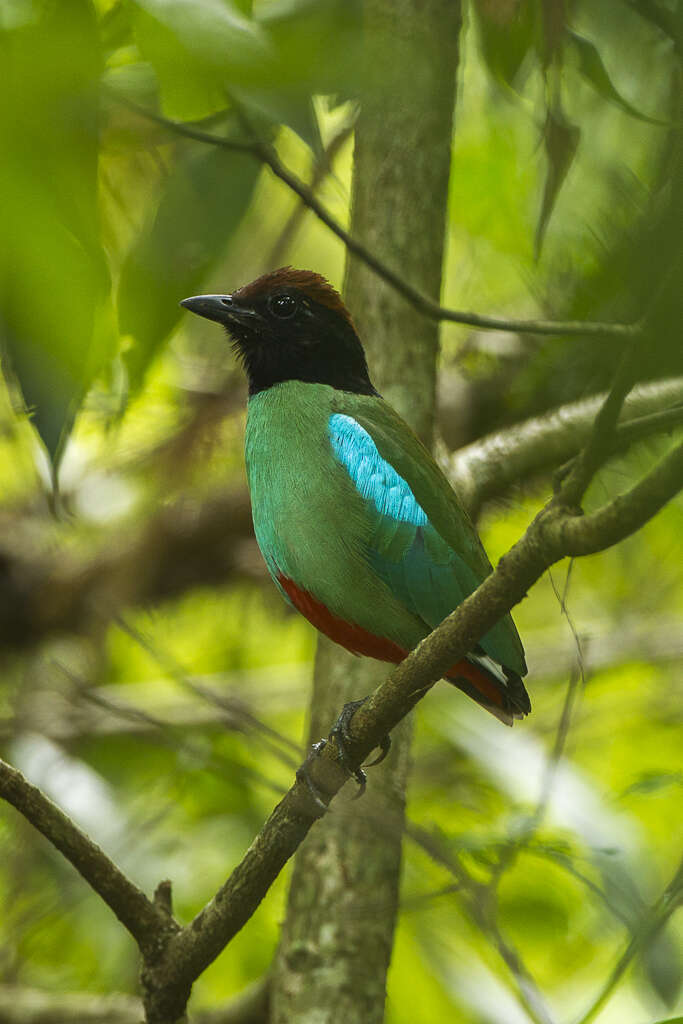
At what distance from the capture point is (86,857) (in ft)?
8.73

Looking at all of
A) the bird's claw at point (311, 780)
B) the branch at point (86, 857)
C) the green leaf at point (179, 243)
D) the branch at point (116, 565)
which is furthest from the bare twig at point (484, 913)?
the branch at point (116, 565)

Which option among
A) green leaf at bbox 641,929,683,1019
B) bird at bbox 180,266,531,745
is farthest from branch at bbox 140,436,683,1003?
green leaf at bbox 641,929,683,1019

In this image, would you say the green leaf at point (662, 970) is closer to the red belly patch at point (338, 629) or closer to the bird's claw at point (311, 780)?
the bird's claw at point (311, 780)

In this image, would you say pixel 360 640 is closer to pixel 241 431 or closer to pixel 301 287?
pixel 301 287

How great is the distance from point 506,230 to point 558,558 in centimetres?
404

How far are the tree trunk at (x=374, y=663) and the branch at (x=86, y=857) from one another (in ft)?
2.50

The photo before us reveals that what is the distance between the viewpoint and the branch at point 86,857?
2523 millimetres

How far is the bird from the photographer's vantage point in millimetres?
3236

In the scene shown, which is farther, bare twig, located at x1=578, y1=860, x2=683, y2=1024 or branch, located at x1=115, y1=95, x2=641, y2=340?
bare twig, located at x1=578, y1=860, x2=683, y2=1024

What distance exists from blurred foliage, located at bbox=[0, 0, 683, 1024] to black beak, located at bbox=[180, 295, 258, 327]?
294mm

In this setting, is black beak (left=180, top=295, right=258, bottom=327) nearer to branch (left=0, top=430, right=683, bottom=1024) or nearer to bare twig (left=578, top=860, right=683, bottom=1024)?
branch (left=0, top=430, right=683, bottom=1024)

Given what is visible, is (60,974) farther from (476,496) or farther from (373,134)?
(373,134)

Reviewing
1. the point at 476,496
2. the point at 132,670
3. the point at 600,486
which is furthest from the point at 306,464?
the point at 132,670

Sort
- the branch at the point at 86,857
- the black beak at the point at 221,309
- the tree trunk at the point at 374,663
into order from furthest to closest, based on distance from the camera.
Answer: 1. the black beak at the point at 221,309
2. the tree trunk at the point at 374,663
3. the branch at the point at 86,857
